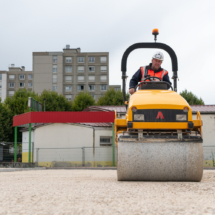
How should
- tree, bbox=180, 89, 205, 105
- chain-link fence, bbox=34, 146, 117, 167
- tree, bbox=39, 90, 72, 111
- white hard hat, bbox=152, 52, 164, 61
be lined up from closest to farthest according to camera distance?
white hard hat, bbox=152, 52, 164, 61
chain-link fence, bbox=34, 146, 117, 167
tree, bbox=180, 89, 205, 105
tree, bbox=39, 90, 72, 111

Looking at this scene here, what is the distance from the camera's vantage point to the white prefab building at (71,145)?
1002 inches

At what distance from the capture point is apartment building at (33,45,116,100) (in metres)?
85.1

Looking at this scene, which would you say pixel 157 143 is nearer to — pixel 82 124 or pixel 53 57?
pixel 82 124

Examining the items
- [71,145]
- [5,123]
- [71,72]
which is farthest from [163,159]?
[71,72]

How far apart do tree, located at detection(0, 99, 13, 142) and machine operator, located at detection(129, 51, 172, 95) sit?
36987 millimetres

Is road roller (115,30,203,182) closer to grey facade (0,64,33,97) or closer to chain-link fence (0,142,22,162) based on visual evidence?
→ chain-link fence (0,142,22,162)

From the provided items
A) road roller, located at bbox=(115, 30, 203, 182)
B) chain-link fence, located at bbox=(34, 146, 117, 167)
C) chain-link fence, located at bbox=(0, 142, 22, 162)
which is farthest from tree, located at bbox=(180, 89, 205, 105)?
road roller, located at bbox=(115, 30, 203, 182)

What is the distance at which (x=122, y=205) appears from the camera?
3844 mm

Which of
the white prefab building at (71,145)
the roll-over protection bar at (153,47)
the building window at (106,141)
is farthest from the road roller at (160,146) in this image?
the building window at (106,141)

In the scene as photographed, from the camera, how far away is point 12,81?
329 feet

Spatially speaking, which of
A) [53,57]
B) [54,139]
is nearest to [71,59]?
[53,57]

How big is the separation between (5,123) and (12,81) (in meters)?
59.3

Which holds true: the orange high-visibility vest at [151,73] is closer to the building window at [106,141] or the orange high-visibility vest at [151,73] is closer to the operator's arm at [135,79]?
the operator's arm at [135,79]

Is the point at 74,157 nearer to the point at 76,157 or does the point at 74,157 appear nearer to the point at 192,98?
the point at 76,157
